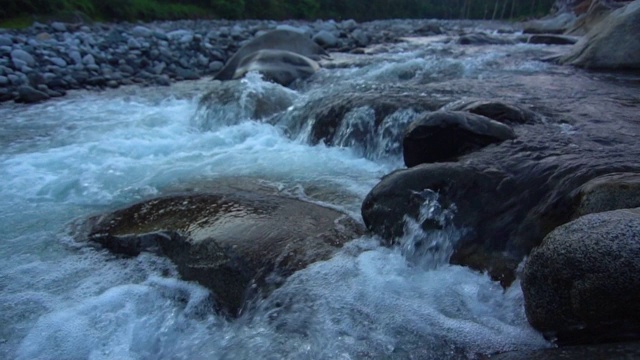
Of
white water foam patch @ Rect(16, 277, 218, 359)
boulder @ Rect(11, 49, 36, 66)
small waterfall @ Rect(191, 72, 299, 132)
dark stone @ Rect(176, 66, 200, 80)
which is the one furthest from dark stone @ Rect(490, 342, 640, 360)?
boulder @ Rect(11, 49, 36, 66)

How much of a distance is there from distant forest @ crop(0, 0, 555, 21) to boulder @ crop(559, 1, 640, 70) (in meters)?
21.6

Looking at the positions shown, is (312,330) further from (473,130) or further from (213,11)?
(213,11)

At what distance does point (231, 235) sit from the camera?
131 inches

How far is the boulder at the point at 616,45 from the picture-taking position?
8.17 metres

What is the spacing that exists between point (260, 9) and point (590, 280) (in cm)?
4127

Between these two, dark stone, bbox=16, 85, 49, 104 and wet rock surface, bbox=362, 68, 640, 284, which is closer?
wet rock surface, bbox=362, 68, 640, 284

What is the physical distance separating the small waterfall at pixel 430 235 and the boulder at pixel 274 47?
8108mm

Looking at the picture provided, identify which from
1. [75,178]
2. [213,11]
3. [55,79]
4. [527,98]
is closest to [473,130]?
[527,98]

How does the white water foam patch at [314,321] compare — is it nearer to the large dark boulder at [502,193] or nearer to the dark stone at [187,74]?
the large dark boulder at [502,193]

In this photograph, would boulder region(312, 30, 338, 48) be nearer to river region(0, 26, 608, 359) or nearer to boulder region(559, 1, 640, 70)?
boulder region(559, 1, 640, 70)

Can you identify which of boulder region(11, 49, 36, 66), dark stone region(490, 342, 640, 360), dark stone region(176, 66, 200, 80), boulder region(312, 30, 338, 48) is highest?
boulder region(11, 49, 36, 66)

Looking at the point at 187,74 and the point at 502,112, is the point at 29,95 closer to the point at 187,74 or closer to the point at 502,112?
the point at 187,74

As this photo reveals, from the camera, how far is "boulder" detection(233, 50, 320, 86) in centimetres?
933

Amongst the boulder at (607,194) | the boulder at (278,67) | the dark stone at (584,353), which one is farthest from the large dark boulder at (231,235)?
the boulder at (278,67)
